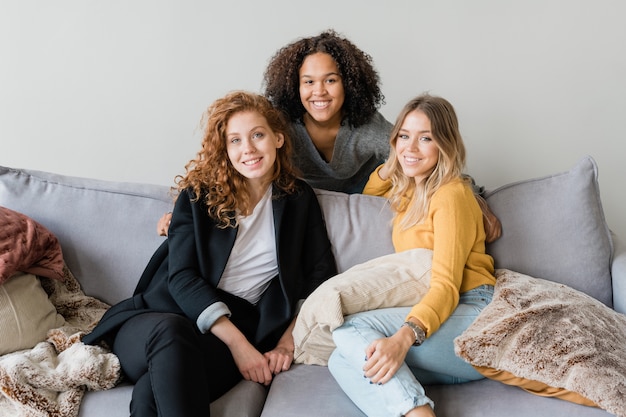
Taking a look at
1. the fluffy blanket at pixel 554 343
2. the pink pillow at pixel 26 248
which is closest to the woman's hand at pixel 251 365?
the fluffy blanket at pixel 554 343

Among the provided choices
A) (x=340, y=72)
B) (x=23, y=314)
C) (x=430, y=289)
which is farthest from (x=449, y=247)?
(x=23, y=314)

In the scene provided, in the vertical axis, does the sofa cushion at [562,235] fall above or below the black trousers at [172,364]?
above

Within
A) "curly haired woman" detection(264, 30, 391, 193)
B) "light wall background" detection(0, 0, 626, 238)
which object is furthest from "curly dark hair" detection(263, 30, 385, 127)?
"light wall background" detection(0, 0, 626, 238)

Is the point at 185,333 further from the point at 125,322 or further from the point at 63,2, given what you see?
the point at 63,2

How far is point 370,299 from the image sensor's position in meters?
1.66

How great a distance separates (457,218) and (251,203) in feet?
1.98

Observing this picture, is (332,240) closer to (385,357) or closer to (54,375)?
(385,357)

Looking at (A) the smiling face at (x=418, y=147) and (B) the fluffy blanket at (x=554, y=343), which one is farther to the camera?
(A) the smiling face at (x=418, y=147)

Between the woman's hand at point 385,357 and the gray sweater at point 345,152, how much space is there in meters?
0.84

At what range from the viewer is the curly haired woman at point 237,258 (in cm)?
170

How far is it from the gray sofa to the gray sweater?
207 mm

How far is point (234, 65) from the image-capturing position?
2426mm

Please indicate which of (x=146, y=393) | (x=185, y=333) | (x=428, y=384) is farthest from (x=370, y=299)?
(x=146, y=393)

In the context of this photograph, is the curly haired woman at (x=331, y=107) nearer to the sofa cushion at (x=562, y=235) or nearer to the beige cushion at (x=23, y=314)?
the sofa cushion at (x=562, y=235)
